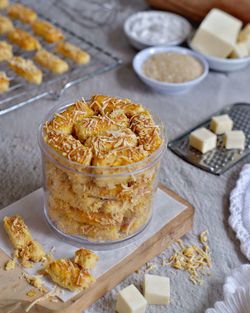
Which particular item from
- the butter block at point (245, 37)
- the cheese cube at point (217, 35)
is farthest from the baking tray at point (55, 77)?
the butter block at point (245, 37)

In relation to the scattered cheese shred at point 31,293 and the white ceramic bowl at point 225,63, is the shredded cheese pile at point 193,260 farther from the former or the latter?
the white ceramic bowl at point 225,63

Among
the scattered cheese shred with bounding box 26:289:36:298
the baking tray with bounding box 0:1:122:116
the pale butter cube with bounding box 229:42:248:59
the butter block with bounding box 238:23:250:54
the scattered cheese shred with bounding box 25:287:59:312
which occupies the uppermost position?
the butter block with bounding box 238:23:250:54

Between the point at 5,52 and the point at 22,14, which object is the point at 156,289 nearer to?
the point at 5,52


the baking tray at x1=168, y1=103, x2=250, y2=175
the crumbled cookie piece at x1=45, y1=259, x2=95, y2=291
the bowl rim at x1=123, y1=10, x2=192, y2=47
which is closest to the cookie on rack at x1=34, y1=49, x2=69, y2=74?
the bowl rim at x1=123, y1=10, x2=192, y2=47

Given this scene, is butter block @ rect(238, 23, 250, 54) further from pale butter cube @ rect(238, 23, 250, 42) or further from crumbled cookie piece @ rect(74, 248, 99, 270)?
crumbled cookie piece @ rect(74, 248, 99, 270)

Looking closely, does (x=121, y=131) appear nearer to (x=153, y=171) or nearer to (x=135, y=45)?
(x=153, y=171)

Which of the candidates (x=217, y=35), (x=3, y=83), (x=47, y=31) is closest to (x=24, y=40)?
(x=47, y=31)
